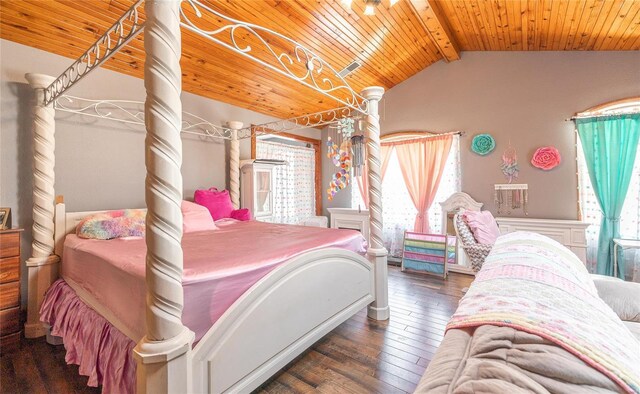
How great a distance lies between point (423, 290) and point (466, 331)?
107 inches

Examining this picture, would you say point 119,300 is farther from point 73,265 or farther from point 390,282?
point 390,282

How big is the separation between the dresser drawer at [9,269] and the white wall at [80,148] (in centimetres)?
46

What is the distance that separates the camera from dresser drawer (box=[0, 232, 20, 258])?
6.00ft

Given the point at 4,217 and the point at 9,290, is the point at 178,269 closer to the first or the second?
the point at 9,290

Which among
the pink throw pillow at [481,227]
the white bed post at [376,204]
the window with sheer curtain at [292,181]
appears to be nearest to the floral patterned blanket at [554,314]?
the white bed post at [376,204]

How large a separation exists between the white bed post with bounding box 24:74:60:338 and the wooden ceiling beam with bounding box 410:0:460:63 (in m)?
3.32

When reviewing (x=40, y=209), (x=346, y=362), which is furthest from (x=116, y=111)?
(x=346, y=362)

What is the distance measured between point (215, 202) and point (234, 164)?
0.64 meters

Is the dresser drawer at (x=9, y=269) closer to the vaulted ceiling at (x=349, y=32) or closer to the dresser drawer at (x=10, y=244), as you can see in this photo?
the dresser drawer at (x=10, y=244)

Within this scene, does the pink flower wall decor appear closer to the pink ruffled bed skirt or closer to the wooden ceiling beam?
the wooden ceiling beam

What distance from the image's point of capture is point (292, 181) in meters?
4.71

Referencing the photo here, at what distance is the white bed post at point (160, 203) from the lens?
99cm

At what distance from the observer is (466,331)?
0.67 metres

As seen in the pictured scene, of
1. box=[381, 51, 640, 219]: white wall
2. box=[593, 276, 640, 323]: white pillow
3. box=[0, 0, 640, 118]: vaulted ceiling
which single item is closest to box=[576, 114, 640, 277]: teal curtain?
box=[381, 51, 640, 219]: white wall
